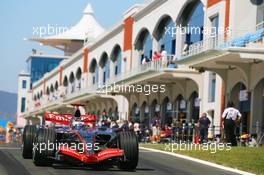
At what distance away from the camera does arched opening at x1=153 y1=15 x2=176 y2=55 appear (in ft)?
143

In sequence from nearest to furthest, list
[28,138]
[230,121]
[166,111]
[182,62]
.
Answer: [28,138]
[230,121]
[182,62]
[166,111]

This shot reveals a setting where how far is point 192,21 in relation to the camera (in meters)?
40.6

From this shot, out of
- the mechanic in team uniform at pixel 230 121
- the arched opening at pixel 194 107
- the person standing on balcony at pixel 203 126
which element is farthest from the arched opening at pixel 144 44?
the mechanic in team uniform at pixel 230 121

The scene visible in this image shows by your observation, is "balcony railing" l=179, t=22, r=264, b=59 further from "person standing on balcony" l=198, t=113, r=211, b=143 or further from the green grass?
the green grass

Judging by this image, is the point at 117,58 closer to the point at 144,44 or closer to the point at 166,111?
the point at 144,44

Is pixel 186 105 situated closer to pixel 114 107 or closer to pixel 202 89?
pixel 202 89

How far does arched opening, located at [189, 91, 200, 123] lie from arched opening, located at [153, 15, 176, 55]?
3766 mm

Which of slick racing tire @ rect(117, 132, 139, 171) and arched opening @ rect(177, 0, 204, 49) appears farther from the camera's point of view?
arched opening @ rect(177, 0, 204, 49)

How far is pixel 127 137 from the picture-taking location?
15.4 meters

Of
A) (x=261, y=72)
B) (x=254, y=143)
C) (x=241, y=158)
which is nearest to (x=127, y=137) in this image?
(x=241, y=158)

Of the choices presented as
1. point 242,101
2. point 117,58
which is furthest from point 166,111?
point 117,58

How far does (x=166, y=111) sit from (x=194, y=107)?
5.45 meters

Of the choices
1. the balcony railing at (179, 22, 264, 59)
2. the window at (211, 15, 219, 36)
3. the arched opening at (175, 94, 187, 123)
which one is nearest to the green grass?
the balcony railing at (179, 22, 264, 59)

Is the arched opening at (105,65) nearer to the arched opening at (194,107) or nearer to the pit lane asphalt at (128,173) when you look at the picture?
the arched opening at (194,107)
